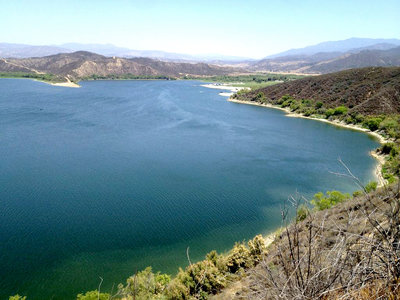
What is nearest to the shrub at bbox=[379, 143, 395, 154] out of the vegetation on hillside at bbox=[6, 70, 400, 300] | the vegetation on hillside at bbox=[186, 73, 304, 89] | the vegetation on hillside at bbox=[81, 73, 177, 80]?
the vegetation on hillside at bbox=[6, 70, 400, 300]

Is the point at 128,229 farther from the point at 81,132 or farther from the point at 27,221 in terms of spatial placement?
the point at 81,132

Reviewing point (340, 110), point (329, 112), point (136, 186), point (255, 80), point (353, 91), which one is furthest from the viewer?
point (255, 80)

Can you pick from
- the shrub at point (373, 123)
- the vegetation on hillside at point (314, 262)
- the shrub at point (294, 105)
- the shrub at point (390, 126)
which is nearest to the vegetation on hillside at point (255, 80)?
the shrub at point (294, 105)

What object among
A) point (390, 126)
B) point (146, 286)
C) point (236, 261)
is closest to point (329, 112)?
point (390, 126)

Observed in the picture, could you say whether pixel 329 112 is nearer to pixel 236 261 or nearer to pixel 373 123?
pixel 373 123

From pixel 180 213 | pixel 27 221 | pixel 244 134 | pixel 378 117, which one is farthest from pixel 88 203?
pixel 378 117

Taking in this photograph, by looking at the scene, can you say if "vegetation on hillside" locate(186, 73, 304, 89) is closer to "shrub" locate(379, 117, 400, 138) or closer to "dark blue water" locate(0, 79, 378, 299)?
"shrub" locate(379, 117, 400, 138)
